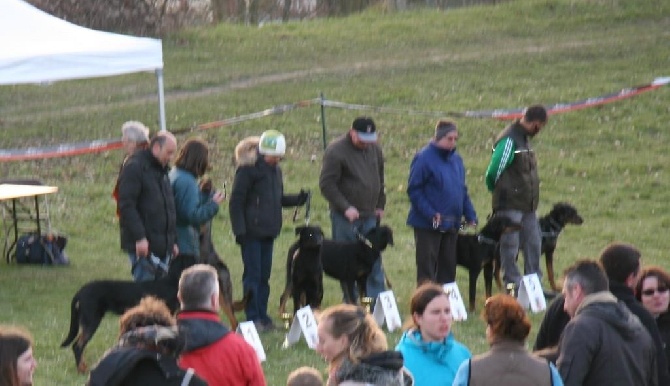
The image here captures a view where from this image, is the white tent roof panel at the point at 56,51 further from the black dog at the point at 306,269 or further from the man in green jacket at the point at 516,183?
the man in green jacket at the point at 516,183

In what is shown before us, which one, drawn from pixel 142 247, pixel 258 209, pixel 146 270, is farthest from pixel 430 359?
pixel 258 209

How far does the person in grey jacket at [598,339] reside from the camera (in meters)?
5.86

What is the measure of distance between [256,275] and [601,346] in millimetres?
4424

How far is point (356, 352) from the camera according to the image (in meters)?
5.23

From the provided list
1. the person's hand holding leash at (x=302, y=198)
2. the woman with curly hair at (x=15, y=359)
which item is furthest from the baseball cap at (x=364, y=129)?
the woman with curly hair at (x=15, y=359)

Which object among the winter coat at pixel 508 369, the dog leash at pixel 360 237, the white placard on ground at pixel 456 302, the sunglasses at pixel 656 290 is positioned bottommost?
the white placard on ground at pixel 456 302

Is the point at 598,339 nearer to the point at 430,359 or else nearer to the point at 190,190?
the point at 430,359

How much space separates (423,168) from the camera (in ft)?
33.8

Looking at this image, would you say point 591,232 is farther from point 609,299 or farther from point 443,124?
point 609,299

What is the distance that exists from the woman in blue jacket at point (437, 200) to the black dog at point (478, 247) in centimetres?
32

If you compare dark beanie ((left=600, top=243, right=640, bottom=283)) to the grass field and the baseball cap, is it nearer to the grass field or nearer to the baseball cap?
the grass field

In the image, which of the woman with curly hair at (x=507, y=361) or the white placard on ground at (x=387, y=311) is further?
the white placard on ground at (x=387, y=311)

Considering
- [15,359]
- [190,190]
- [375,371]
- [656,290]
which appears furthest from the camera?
[190,190]

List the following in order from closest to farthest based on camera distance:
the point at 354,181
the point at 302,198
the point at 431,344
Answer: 1. the point at 431,344
2. the point at 302,198
3. the point at 354,181
